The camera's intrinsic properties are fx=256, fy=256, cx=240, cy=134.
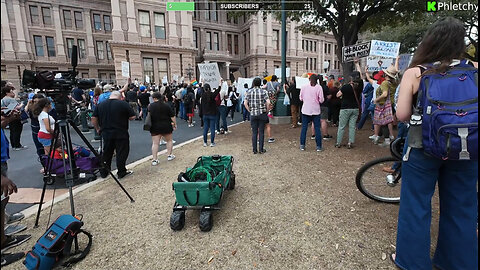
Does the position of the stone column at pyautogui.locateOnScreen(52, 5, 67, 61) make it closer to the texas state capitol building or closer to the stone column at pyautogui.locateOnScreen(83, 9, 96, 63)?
the texas state capitol building

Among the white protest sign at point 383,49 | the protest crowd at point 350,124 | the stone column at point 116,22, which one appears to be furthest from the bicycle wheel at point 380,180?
the stone column at point 116,22

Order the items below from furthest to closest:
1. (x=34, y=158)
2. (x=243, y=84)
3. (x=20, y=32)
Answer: (x=20, y=32)
(x=243, y=84)
(x=34, y=158)

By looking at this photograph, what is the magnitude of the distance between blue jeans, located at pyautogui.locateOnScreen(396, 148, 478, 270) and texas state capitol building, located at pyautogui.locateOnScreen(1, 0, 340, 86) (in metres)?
29.6

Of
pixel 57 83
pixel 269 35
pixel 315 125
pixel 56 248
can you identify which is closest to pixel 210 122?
pixel 315 125

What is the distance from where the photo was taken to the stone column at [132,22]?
1091 inches

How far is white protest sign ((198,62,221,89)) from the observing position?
8.34 metres

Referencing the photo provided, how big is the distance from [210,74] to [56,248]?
6624 mm

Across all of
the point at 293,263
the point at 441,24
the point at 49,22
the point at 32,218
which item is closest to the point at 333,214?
the point at 293,263

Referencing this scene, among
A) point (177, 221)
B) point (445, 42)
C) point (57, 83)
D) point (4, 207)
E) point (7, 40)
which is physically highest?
point (7, 40)

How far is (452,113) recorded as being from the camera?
183 centimetres

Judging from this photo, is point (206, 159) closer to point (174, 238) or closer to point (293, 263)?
point (174, 238)

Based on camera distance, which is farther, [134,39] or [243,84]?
[134,39]

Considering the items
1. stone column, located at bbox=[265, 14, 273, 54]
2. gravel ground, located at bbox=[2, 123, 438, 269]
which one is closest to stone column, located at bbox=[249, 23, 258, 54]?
stone column, located at bbox=[265, 14, 273, 54]

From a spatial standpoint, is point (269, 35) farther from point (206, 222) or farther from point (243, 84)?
point (206, 222)
